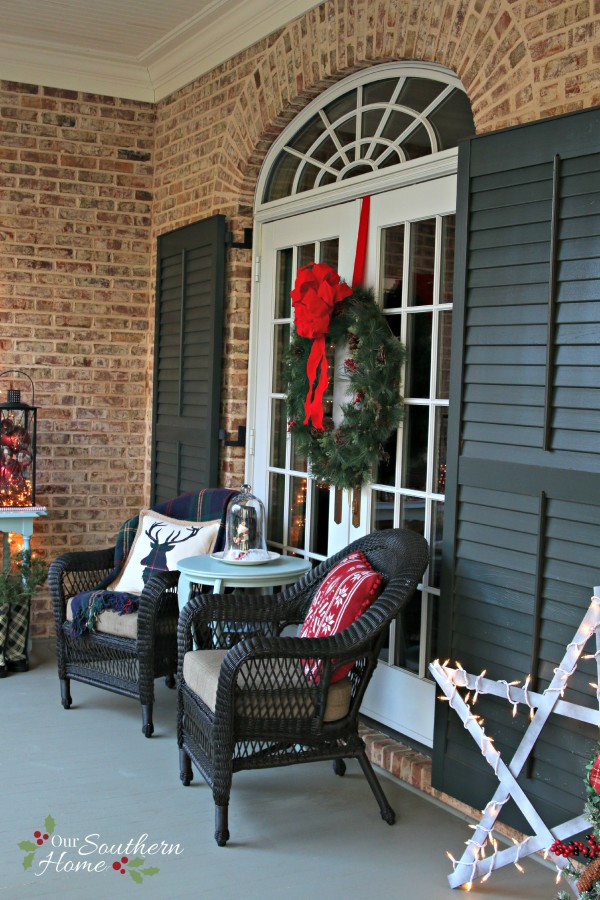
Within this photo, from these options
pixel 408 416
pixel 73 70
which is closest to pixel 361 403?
pixel 408 416

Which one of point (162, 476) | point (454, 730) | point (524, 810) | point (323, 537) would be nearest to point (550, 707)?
point (524, 810)

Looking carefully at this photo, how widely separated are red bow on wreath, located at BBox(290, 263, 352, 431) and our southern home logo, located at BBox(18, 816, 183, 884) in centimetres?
187

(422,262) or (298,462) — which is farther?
(298,462)

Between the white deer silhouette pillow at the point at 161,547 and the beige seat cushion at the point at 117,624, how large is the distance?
16 cm

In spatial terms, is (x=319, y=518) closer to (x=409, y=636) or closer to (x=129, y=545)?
(x=409, y=636)

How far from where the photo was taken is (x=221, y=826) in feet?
10.5

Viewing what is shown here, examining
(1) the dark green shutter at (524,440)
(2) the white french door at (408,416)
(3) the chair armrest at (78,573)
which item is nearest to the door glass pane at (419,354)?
(2) the white french door at (408,416)

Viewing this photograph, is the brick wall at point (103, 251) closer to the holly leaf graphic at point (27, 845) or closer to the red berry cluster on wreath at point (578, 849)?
the holly leaf graphic at point (27, 845)

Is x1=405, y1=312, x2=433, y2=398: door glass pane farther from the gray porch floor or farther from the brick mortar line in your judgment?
the gray porch floor

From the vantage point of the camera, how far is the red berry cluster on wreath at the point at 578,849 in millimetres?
2439

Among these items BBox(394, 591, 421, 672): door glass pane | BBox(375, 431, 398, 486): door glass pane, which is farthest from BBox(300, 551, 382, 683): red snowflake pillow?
BBox(375, 431, 398, 486): door glass pane

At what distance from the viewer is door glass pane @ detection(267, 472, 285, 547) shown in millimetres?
5004

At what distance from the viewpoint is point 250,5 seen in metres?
4.84

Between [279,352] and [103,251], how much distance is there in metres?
1.61
